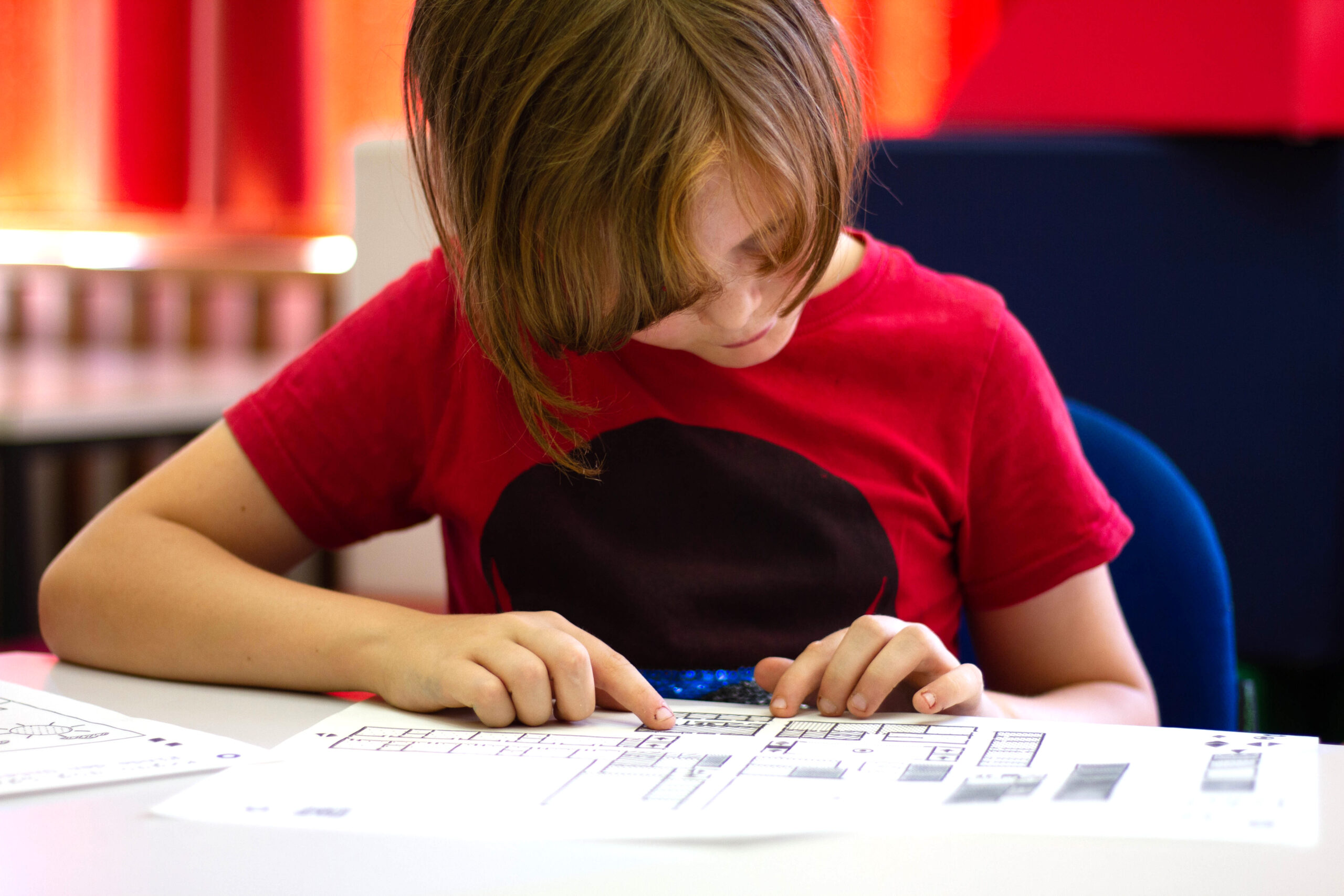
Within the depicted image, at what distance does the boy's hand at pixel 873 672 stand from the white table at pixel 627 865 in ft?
0.45

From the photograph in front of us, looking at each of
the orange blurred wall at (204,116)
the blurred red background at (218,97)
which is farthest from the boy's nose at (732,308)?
the orange blurred wall at (204,116)

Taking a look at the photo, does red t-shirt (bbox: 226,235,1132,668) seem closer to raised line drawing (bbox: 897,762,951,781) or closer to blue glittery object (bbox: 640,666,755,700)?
blue glittery object (bbox: 640,666,755,700)

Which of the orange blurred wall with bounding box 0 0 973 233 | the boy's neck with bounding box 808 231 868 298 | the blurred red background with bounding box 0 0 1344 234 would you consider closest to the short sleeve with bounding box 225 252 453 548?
the boy's neck with bounding box 808 231 868 298

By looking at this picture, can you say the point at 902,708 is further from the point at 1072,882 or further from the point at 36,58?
the point at 36,58

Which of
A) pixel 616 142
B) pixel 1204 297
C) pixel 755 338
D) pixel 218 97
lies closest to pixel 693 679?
pixel 755 338

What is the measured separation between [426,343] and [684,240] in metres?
0.25

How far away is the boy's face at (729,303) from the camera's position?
0.57m

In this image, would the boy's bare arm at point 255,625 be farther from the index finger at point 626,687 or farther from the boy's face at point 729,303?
the boy's face at point 729,303

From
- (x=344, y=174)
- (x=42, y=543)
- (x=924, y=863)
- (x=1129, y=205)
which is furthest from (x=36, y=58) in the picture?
(x=924, y=863)

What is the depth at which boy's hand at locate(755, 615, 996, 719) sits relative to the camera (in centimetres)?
56

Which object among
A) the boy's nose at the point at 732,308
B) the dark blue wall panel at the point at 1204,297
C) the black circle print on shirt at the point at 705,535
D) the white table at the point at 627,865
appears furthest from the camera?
the dark blue wall panel at the point at 1204,297

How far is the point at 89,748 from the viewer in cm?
53

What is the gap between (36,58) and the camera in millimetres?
2846

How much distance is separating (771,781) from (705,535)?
0.88ft
